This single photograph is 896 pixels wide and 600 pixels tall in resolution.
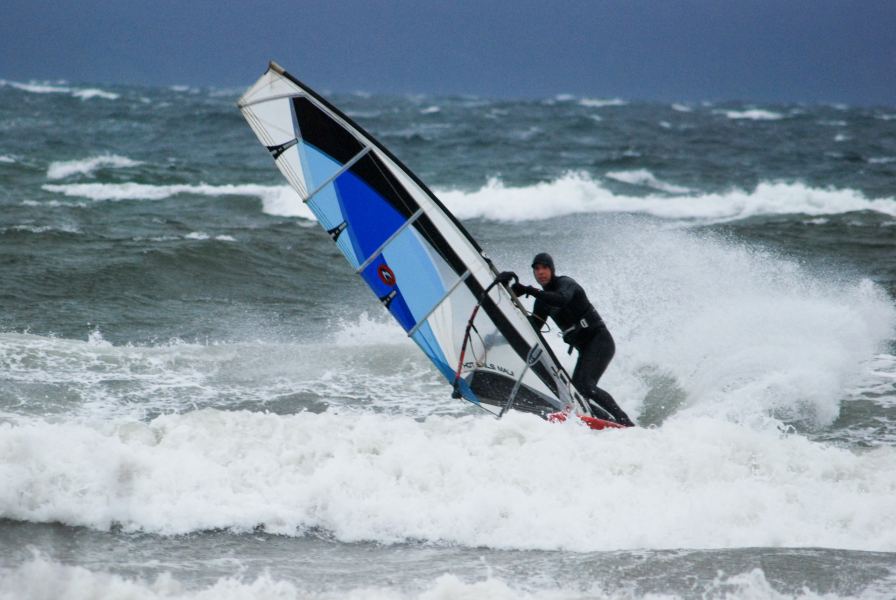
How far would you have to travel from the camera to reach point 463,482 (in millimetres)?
5602

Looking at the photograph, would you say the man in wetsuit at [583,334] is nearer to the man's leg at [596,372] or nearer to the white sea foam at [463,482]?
the man's leg at [596,372]

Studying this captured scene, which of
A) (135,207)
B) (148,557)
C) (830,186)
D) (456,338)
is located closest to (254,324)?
(456,338)

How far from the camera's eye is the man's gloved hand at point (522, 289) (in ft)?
19.2

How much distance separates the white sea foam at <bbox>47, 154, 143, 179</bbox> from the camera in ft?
61.9

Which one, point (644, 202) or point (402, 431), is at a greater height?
point (644, 202)

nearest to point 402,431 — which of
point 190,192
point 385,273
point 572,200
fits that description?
point 385,273

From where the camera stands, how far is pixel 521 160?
24.7 m

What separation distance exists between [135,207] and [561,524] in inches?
494

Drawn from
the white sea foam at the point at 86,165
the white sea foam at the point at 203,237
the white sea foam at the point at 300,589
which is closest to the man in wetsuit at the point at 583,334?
the white sea foam at the point at 300,589

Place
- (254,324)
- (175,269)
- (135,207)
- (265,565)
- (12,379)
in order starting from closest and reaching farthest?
(265,565)
(12,379)
(254,324)
(175,269)
(135,207)

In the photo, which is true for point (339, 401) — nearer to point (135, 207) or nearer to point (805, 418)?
point (805, 418)

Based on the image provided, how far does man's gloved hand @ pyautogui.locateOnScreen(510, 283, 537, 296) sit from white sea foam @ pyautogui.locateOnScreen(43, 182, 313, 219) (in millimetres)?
10685

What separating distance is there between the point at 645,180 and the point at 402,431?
683 inches

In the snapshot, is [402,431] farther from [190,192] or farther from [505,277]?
Result: [190,192]
